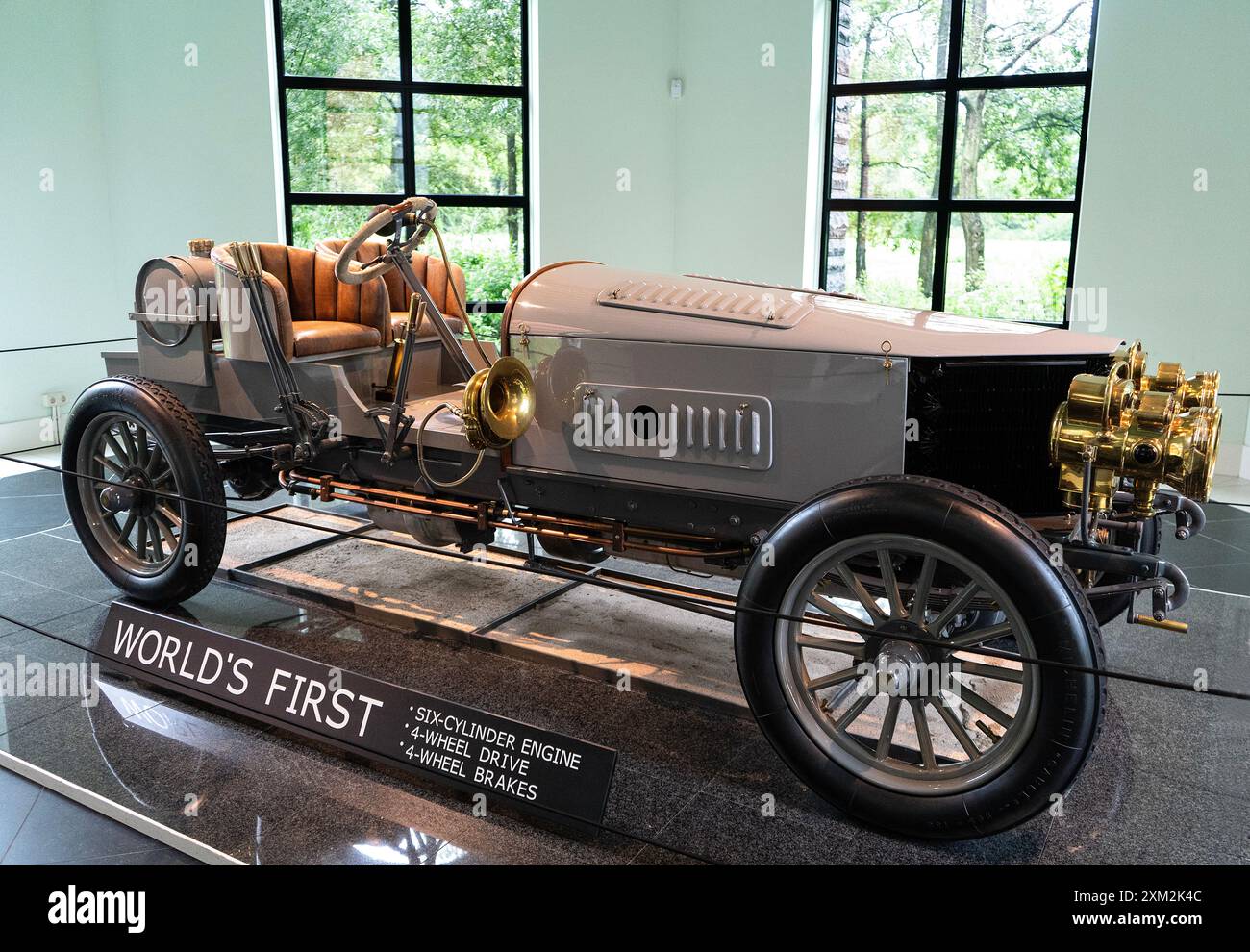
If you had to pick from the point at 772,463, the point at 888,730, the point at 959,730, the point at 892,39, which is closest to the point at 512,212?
the point at 892,39

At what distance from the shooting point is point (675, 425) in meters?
3.32

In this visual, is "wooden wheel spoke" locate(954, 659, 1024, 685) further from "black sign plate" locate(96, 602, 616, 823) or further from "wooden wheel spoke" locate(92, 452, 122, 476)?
"wooden wheel spoke" locate(92, 452, 122, 476)

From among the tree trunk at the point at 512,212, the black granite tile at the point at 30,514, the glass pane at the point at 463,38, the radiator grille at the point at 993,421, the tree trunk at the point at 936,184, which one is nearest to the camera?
the radiator grille at the point at 993,421

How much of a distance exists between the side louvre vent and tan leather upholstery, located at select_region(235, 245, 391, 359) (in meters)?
1.49

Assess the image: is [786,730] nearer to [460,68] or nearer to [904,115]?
[904,115]

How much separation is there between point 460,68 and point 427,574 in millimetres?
4985

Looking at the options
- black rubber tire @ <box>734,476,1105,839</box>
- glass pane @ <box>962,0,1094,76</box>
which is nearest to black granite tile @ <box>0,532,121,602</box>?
black rubber tire @ <box>734,476,1105,839</box>

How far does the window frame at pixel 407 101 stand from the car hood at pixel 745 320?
4.71m

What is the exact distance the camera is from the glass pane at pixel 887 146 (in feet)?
25.5

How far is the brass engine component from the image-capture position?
2.61 m

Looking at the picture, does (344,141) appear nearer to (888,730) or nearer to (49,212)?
(49,212)

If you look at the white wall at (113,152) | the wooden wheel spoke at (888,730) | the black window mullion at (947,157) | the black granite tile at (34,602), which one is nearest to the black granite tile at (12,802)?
the black granite tile at (34,602)

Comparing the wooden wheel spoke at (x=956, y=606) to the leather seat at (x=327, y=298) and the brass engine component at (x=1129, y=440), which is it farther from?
the leather seat at (x=327, y=298)

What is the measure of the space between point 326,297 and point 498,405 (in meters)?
1.61
